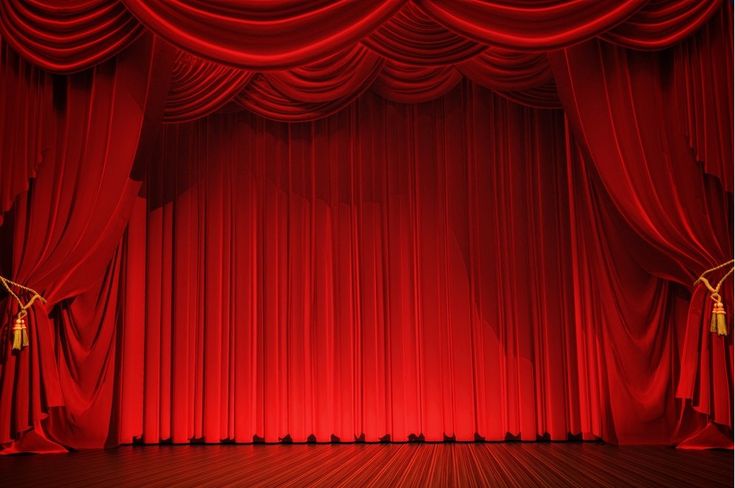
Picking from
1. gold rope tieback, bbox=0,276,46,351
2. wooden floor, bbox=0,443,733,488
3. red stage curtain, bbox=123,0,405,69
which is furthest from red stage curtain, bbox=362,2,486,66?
gold rope tieback, bbox=0,276,46,351

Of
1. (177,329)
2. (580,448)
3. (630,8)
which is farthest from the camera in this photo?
(177,329)

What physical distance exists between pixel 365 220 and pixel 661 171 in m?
2.24

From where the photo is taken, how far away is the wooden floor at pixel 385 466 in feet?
11.2

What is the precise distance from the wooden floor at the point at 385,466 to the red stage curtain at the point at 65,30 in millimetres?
2383

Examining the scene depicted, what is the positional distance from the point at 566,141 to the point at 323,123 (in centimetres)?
187

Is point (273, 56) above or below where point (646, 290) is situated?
above

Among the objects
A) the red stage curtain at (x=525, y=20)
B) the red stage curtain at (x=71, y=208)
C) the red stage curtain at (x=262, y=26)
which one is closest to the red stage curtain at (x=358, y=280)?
the red stage curtain at (x=71, y=208)

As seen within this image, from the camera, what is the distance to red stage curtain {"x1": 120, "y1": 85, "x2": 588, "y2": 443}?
5.46 m

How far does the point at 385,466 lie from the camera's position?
4.07 metres

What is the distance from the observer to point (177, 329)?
19.0ft

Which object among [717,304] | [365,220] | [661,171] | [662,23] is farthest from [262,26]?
[717,304]

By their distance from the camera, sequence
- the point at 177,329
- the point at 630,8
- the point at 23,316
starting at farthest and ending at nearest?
the point at 177,329
the point at 23,316
the point at 630,8

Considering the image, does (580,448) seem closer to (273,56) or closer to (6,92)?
(273,56)

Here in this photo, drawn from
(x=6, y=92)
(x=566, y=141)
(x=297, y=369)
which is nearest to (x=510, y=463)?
(x=297, y=369)
